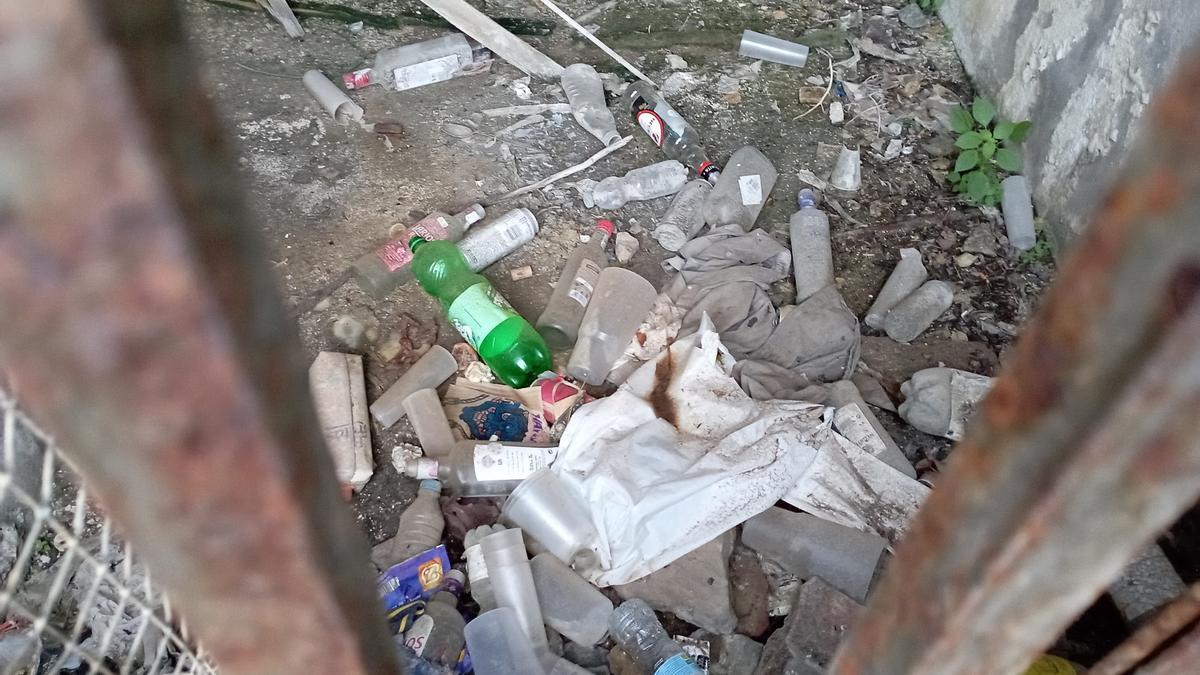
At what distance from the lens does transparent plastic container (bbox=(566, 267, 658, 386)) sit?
2.24m

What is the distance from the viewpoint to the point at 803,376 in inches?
87.6

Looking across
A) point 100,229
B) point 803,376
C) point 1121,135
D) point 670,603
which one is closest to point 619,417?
point 670,603

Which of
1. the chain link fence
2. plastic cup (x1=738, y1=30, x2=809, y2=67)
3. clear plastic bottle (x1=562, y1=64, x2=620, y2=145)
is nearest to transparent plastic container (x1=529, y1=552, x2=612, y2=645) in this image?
the chain link fence

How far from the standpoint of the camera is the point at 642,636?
67.0 inches

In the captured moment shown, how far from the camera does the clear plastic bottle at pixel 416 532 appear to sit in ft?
5.97

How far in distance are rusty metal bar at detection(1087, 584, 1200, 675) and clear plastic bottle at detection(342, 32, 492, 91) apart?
294cm

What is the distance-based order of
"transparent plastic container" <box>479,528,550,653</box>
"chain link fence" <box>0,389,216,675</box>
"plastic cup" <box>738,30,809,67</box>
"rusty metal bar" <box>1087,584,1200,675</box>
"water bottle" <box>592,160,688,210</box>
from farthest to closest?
"plastic cup" <box>738,30,809,67</box> → "water bottle" <box>592,160,688,210</box> → "transparent plastic container" <box>479,528,550,653</box> → "chain link fence" <box>0,389,216,675</box> → "rusty metal bar" <box>1087,584,1200,675</box>

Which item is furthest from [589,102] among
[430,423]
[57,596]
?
[57,596]

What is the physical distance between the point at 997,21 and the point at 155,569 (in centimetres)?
363

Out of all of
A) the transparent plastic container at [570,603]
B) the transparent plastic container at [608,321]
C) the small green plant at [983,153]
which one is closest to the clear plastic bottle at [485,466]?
the transparent plastic container at [570,603]

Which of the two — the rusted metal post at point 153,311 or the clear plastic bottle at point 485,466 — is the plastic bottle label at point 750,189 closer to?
the clear plastic bottle at point 485,466

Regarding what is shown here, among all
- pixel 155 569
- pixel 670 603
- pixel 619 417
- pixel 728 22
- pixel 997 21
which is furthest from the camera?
pixel 728 22

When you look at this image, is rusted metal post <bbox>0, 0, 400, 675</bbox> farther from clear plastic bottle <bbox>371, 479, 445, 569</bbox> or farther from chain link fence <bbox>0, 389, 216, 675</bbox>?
clear plastic bottle <bbox>371, 479, 445, 569</bbox>

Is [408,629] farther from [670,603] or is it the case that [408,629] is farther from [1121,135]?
[1121,135]
